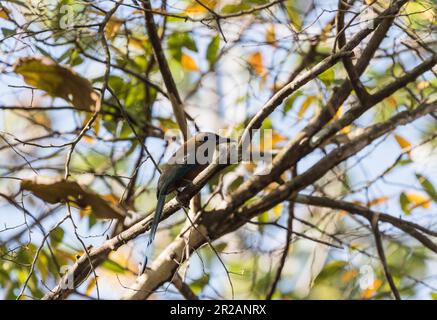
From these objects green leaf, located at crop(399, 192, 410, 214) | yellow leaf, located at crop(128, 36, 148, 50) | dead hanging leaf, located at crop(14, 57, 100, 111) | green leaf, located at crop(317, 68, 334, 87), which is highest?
yellow leaf, located at crop(128, 36, 148, 50)

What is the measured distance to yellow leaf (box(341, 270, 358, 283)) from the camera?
487 cm

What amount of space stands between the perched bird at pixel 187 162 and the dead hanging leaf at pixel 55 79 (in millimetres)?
831

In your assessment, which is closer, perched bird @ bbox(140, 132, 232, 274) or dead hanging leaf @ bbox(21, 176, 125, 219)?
dead hanging leaf @ bbox(21, 176, 125, 219)

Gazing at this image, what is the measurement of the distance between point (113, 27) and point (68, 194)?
2.09 metres

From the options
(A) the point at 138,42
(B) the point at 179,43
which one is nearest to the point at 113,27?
(A) the point at 138,42

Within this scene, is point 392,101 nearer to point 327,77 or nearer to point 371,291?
point 327,77

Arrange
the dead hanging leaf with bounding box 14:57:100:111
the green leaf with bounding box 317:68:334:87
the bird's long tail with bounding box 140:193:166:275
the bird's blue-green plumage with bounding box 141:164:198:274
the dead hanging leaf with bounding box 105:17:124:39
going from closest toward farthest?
the dead hanging leaf with bounding box 14:57:100:111
the bird's long tail with bounding box 140:193:166:275
the bird's blue-green plumage with bounding box 141:164:198:274
the green leaf with bounding box 317:68:334:87
the dead hanging leaf with bounding box 105:17:124:39

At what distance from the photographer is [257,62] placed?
17.8ft

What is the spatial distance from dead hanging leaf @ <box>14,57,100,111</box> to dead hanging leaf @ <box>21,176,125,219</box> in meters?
0.54

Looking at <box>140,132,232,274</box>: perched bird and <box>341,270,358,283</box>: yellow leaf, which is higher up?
<box>140,132,232,274</box>: perched bird

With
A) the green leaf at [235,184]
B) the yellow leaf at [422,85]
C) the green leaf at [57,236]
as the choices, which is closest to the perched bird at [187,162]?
the green leaf at [235,184]

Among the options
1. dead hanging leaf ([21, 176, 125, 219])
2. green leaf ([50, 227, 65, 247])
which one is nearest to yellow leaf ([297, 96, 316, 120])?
green leaf ([50, 227, 65, 247])

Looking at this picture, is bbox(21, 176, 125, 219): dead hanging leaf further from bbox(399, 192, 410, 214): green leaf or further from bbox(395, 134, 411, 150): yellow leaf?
bbox(395, 134, 411, 150): yellow leaf
